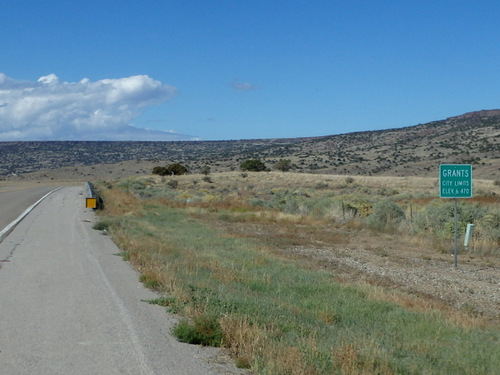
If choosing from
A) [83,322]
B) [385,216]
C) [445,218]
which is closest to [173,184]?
[385,216]

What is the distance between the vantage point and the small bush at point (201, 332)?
7434 mm

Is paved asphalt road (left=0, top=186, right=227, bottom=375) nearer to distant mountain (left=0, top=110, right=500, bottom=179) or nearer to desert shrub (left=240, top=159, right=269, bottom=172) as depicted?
distant mountain (left=0, top=110, right=500, bottom=179)

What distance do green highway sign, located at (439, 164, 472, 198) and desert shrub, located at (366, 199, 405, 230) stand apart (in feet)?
32.1

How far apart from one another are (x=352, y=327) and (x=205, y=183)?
60218mm

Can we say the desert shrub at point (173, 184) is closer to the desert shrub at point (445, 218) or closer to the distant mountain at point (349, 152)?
the distant mountain at point (349, 152)

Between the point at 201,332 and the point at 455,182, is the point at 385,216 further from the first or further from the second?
the point at 201,332

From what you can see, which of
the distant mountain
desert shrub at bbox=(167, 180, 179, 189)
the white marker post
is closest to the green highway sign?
the white marker post

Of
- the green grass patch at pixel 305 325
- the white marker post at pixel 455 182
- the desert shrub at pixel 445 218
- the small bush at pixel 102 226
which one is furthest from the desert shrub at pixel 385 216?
the green grass patch at pixel 305 325

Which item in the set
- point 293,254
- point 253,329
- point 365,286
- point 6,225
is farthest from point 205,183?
point 253,329

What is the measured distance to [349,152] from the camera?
124062 mm

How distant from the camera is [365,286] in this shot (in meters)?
12.5

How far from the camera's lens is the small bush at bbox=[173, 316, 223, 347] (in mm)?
7434

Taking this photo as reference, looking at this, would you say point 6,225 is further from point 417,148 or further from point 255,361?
point 417,148

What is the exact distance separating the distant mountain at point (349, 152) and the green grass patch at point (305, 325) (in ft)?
217
